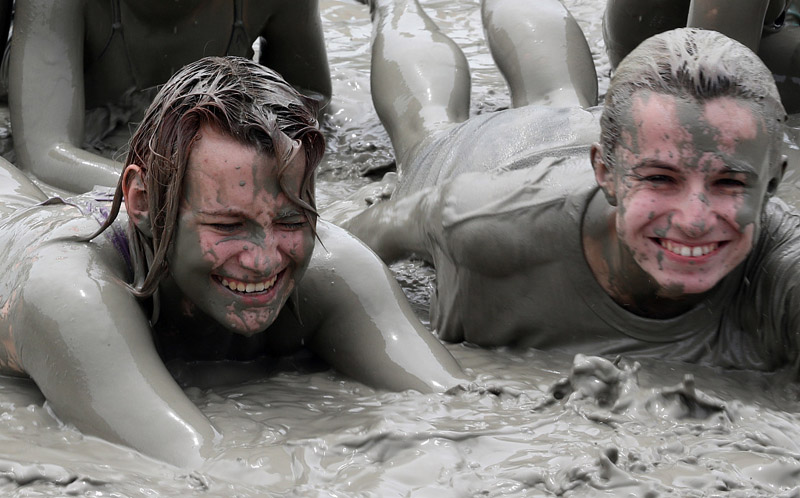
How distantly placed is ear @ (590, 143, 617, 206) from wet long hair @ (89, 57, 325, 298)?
28.8 inches

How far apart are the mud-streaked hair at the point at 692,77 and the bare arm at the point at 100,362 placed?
3.85 feet

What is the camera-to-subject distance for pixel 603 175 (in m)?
3.30

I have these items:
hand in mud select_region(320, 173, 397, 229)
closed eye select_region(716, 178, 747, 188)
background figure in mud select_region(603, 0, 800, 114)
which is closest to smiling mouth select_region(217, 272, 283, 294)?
closed eye select_region(716, 178, 747, 188)

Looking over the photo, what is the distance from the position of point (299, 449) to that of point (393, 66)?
2.17 metres

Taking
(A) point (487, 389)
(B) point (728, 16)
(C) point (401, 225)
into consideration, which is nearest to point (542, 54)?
(B) point (728, 16)

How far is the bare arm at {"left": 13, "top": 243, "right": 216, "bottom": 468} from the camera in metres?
2.82

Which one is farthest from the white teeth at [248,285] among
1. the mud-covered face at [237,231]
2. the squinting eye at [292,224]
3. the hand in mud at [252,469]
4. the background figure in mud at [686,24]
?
the background figure in mud at [686,24]

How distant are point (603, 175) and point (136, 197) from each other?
3.64ft

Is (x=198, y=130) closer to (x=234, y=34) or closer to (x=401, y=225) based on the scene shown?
(x=401, y=225)

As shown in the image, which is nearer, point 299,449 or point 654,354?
point 299,449

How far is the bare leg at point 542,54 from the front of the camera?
4449mm

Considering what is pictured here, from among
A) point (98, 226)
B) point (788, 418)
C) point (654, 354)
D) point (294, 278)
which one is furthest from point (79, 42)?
point (788, 418)

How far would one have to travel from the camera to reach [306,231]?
2.96 meters

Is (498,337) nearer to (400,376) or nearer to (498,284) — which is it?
(498,284)
